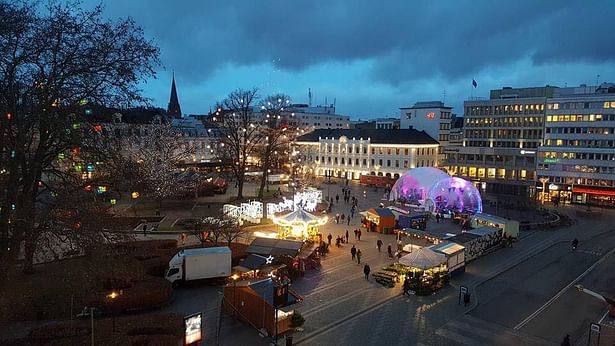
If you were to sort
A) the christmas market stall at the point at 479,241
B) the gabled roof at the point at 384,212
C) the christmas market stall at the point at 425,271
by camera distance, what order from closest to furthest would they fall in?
the christmas market stall at the point at 425,271, the christmas market stall at the point at 479,241, the gabled roof at the point at 384,212

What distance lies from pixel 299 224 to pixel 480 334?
1709cm

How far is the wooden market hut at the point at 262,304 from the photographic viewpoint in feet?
58.2

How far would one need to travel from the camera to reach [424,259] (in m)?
24.6

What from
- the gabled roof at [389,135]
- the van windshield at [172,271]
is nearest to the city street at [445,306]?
the van windshield at [172,271]

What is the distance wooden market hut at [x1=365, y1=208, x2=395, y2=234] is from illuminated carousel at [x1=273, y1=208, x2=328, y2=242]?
6.01 meters

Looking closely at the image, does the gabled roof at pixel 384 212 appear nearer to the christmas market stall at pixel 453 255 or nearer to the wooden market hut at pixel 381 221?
the wooden market hut at pixel 381 221

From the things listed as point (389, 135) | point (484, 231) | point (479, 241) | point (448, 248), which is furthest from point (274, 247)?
point (389, 135)

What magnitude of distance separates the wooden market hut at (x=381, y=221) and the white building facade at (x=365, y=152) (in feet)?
105

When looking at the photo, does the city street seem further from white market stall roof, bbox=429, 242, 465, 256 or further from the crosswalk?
white market stall roof, bbox=429, 242, 465, 256

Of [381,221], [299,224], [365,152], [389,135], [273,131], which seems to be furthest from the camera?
[365,152]

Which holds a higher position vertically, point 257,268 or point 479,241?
point 479,241

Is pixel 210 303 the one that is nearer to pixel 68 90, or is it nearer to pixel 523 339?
pixel 68 90

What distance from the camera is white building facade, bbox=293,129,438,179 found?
250 feet

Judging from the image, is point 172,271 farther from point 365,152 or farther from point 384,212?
point 365,152
